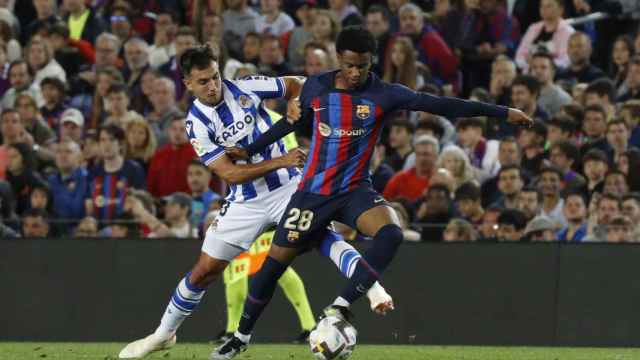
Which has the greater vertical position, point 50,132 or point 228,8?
point 228,8

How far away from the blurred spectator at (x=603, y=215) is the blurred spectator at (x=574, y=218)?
15 centimetres

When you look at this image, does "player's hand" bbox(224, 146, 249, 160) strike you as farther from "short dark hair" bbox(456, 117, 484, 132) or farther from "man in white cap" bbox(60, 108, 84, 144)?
"man in white cap" bbox(60, 108, 84, 144)

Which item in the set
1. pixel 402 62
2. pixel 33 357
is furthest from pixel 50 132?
pixel 33 357

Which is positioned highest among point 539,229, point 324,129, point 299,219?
point 324,129

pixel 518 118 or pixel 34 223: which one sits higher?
pixel 518 118

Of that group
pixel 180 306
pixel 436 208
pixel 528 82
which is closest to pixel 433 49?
pixel 528 82

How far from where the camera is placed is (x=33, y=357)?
10211 mm

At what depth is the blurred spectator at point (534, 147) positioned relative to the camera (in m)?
14.3

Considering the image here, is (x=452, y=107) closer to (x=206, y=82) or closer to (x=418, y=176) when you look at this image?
(x=206, y=82)

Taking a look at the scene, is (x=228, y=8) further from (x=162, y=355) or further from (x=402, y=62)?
(x=162, y=355)

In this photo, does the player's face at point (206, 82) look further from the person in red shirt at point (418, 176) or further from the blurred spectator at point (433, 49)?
the blurred spectator at point (433, 49)

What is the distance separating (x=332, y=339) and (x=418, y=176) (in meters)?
5.67

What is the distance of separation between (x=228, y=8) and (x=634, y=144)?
18.4 feet

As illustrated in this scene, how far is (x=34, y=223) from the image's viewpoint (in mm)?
13789
